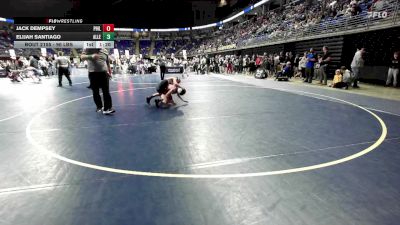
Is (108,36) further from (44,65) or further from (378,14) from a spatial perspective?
(378,14)

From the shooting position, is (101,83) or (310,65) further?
(310,65)

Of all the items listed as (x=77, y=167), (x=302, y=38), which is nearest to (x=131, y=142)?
(x=77, y=167)

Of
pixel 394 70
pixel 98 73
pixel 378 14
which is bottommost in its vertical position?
pixel 98 73

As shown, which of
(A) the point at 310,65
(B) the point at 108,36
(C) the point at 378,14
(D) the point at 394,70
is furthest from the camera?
(B) the point at 108,36

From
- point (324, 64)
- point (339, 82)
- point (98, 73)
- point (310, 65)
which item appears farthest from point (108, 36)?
point (339, 82)

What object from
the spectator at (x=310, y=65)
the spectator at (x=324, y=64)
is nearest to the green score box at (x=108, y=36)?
the spectator at (x=310, y=65)
